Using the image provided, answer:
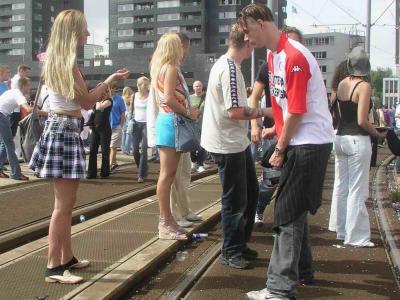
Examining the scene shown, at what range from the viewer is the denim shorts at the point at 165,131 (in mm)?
5551

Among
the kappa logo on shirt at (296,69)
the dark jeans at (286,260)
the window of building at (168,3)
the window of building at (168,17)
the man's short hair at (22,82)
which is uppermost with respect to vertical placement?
the window of building at (168,3)

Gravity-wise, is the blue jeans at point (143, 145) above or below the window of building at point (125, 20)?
below

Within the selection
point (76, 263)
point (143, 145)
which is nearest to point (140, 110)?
point (143, 145)

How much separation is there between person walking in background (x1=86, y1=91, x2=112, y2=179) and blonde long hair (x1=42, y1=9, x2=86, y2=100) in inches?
235

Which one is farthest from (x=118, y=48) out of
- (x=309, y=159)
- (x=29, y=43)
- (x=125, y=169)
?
(x=309, y=159)

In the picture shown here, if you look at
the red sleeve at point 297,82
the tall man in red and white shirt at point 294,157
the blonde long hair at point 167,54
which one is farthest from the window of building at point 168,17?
the red sleeve at point 297,82

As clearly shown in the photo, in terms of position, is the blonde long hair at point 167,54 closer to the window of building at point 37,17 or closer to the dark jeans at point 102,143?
the dark jeans at point 102,143

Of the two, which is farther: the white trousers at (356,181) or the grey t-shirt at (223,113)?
the white trousers at (356,181)

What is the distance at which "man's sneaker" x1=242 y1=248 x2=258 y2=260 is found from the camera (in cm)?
518

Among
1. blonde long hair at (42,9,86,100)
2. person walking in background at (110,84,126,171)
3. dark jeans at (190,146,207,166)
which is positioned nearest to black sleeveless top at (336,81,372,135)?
blonde long hair at (42,9,86,100)

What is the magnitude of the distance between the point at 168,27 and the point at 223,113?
13041cm

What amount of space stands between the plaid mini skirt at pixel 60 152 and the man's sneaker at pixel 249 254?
1.77m

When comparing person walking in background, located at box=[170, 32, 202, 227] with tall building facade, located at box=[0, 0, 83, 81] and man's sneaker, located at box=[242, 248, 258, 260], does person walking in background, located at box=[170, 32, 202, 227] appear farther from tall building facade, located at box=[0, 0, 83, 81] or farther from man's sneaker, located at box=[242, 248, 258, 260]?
tall building facade, located at box=[0, 0, 83, 81]

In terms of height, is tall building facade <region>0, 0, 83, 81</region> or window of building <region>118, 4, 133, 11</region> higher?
window of building <region>118, 4, 133, 11</region>
